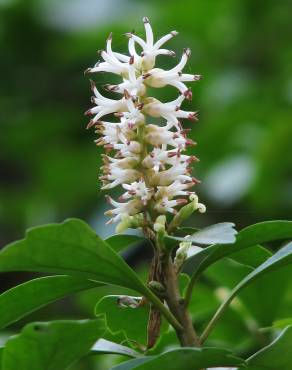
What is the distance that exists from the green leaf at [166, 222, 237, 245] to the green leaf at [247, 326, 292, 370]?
0.16 meters

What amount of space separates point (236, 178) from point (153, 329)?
2136 mm

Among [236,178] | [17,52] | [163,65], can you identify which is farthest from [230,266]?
[17,52]

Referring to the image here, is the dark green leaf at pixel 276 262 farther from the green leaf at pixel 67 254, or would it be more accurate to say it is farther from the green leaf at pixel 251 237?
the green leaf at pixel 67 254

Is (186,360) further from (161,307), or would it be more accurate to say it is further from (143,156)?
(143,156)

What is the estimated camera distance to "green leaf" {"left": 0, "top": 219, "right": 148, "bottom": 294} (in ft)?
3.34

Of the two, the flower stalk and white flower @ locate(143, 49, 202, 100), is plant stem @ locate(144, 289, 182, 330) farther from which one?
white flower @ locate(143, 49, 202, 100)

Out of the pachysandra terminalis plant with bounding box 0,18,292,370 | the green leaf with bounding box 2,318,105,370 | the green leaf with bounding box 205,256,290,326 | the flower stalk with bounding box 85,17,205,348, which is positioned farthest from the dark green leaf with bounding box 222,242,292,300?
the green leaf with bounding box 205,256,290,326

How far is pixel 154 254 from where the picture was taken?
1172 mm

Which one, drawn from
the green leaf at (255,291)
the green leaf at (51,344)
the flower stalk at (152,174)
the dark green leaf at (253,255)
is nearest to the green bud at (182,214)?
the flower stalk at (152,174)

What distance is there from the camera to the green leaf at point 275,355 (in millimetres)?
1104

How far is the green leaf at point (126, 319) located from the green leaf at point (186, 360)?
0.92 ft

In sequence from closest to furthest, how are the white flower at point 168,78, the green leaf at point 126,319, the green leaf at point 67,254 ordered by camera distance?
the green leaf at point 67,254 < the white flower at point 168,78 < the green leaf at point 126,319

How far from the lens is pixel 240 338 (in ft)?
6.68

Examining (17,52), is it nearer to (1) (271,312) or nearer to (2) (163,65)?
(2) (163,65)
